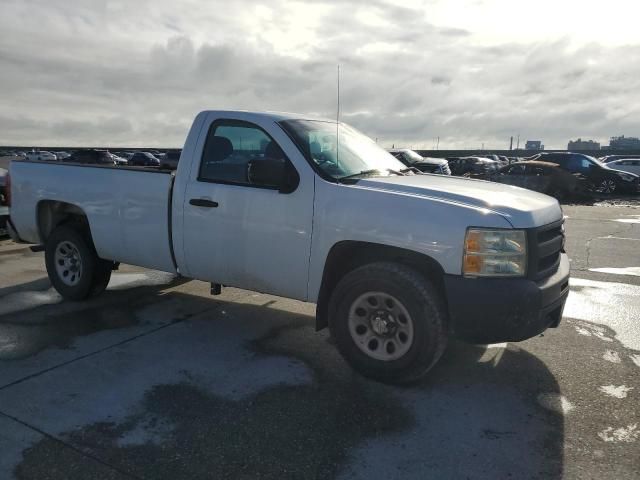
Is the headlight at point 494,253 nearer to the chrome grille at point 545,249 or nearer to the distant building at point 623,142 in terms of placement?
the chrome grille at point 545,249

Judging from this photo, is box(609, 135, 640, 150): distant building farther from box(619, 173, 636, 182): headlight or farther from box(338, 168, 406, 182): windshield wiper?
box(338, 168, 406, 182): windshield wiper

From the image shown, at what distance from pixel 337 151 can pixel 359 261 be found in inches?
39.6

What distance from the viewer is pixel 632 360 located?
4449 millimetres

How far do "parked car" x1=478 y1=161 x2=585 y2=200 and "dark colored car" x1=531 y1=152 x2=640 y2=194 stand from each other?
5.86 ft

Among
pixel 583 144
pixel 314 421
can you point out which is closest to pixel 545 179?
pixel 314 421

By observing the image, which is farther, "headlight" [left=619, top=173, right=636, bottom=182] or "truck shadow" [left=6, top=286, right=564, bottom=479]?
"headlight" [left=619, top=173, right=636, bottom=182]

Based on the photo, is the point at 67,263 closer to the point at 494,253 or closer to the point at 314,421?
the point at 314,421

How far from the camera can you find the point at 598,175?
2153cm

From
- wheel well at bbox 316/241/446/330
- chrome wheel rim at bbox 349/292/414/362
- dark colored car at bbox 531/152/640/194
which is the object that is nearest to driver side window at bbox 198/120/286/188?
wheel well at bbox 316/241/446/330

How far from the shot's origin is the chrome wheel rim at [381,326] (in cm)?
386

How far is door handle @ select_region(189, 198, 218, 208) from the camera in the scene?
463 centimetres

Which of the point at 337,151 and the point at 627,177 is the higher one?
the point at 337,151

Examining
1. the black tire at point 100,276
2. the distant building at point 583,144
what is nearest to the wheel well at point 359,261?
the black tire at point 100,276

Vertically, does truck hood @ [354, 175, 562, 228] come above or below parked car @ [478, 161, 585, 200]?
above
